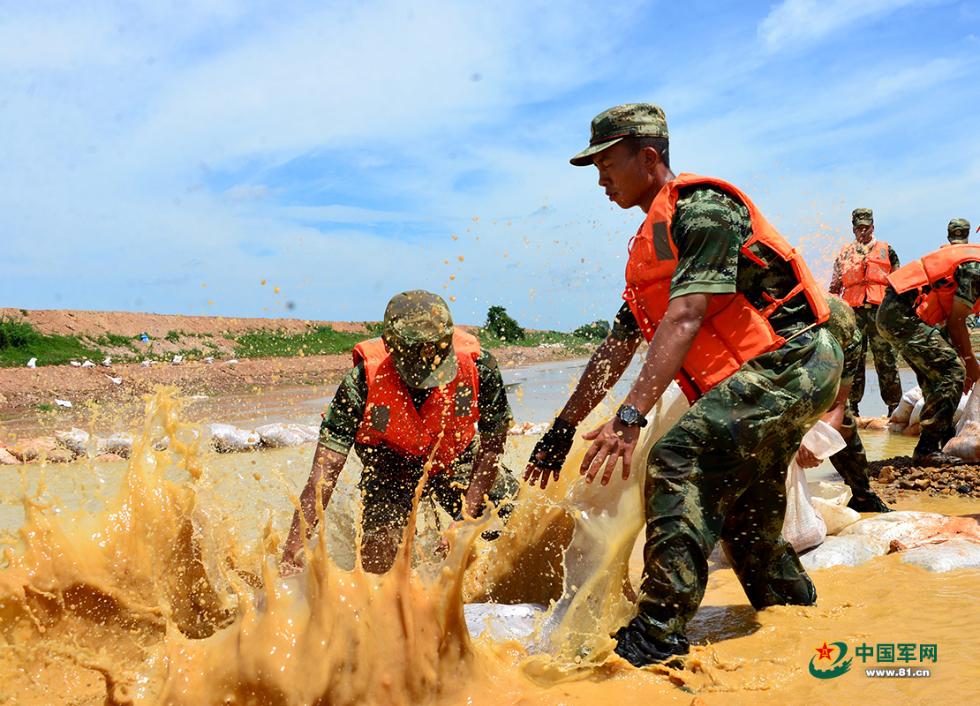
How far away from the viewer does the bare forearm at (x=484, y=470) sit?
401cm

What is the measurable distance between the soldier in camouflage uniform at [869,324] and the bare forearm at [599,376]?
19.1 feet

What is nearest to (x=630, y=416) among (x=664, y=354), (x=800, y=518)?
(x=664, y=354)

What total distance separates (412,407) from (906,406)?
6.82m

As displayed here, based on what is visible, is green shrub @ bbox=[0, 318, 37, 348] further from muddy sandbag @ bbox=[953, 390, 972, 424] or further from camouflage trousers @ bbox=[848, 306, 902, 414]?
muddy sandbag @ bbox=[953, 390, 972, 424]

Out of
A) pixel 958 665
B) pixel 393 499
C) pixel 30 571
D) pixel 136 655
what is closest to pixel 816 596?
pixel 958 665

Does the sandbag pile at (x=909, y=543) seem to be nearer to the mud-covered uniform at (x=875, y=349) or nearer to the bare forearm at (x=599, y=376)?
the bare forearm at (x=599, y=376)

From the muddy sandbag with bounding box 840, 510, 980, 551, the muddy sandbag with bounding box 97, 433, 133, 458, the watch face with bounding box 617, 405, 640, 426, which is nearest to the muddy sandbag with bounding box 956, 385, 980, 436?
the muddy sandbag with bounding box 840, 510, 980, 551

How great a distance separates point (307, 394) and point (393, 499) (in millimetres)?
16829

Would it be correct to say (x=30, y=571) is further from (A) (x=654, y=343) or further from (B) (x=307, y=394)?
(B) (x=307, y=394)

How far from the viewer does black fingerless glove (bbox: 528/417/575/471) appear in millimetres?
3424

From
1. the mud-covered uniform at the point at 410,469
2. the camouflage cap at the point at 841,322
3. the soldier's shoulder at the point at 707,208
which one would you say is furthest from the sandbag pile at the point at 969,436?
the soldier's shoulder at the point at 707,208

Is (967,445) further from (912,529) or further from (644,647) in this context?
(644,647)

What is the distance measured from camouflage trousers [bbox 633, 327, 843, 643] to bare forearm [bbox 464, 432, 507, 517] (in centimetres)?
121

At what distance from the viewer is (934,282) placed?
6.83m
